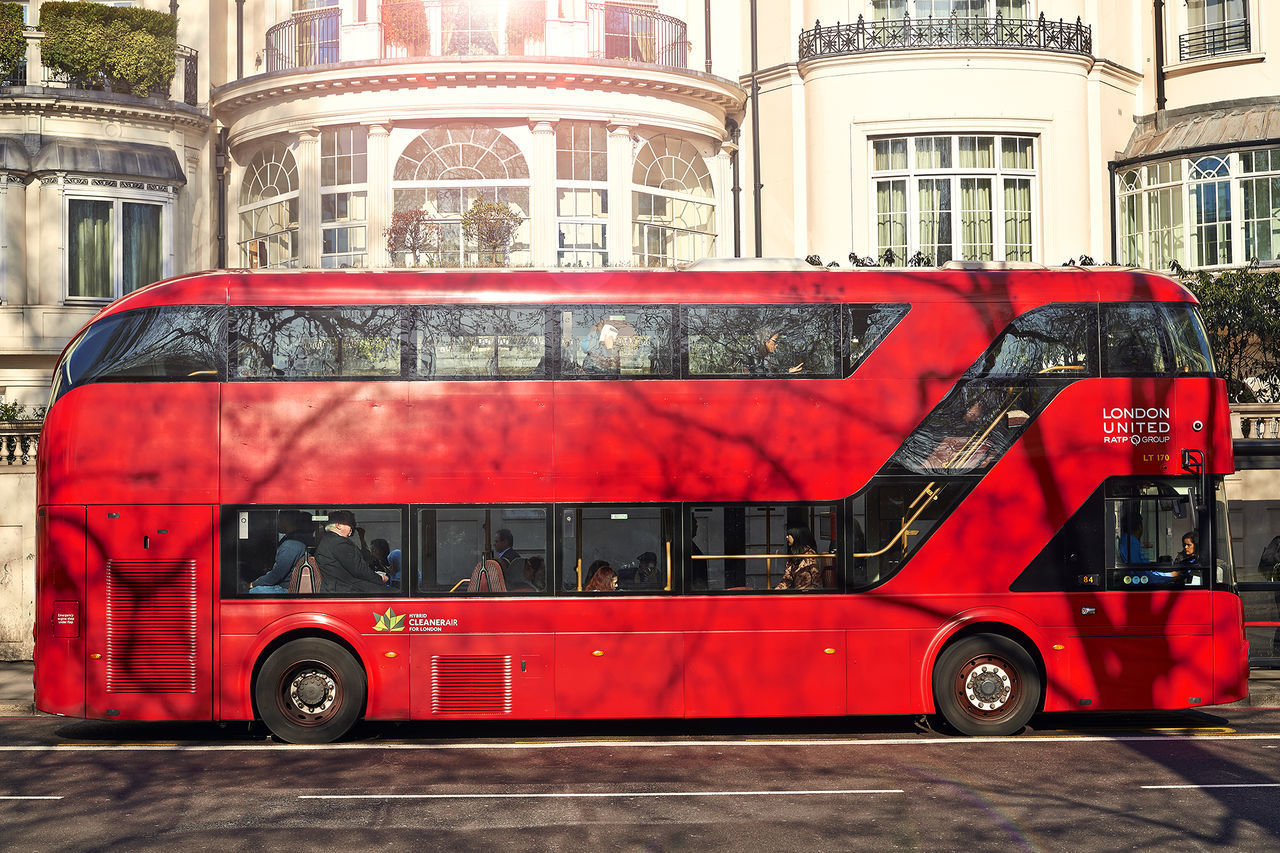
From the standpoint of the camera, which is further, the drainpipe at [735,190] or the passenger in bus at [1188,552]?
the drainpipe at [735,190]

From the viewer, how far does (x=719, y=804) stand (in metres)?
9.86

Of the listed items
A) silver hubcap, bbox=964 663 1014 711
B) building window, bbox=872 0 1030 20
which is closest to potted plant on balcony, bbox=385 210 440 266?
building window, bbox=872 0 1030 20

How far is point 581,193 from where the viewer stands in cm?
2294

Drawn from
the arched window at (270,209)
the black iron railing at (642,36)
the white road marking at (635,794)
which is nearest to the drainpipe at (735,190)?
the black iron railing at (642,36)

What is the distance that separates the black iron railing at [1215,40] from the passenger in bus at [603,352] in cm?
1688

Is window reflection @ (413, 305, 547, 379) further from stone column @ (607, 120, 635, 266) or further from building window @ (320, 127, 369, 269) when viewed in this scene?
building window @ (320, 127, 369, 269)

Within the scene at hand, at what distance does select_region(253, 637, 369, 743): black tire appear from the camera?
1278 centimetres

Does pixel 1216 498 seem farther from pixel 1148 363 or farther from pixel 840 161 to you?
pixel 840 161

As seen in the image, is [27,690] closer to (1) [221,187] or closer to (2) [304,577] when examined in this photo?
(2) [304,577]

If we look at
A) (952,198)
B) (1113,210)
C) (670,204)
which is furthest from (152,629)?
(1113,210)

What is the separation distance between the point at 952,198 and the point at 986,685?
12.4 meters

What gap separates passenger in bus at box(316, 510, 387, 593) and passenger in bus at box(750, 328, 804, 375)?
4056 mm

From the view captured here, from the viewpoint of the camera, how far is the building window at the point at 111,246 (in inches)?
920

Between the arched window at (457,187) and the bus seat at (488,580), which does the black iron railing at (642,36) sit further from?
the bus seat at (488,580)
